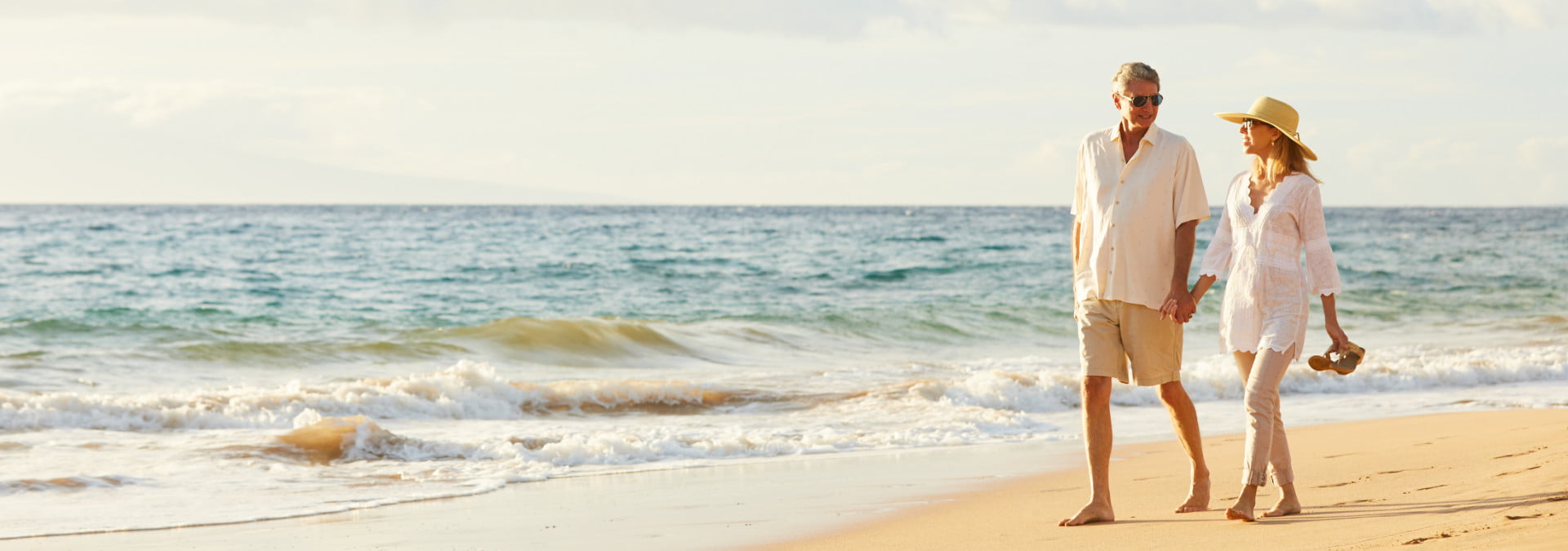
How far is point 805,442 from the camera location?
25.7 feet

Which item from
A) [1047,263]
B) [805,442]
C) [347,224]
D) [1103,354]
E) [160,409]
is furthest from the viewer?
[347,224]

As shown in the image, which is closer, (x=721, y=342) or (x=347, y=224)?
(x=721, y=342)

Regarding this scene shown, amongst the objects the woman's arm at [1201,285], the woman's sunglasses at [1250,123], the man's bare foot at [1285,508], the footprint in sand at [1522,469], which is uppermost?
the woman's sunglasses at [1250,123]

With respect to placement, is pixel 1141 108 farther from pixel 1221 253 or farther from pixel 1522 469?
pixel 1522 469

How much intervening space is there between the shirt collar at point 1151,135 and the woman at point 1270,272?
0.24 metres

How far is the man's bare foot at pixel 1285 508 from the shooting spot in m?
4.25

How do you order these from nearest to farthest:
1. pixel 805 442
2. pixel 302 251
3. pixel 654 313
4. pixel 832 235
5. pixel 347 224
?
1. pixel 805 442
2. pixel 654 313
3. pixel 302 251
4. pixel 832 235
5. pixel 347 224

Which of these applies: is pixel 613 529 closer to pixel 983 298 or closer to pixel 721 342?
pixel 721 342

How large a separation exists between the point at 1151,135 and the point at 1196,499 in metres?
1.40

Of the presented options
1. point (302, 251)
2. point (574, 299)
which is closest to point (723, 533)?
point (574, 299)

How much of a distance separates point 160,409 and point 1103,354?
22.2 ft

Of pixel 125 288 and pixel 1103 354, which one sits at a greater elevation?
pixel 1103 354

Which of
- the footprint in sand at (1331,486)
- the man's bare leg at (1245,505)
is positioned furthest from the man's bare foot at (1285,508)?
the footprint in sand at (1331,486)

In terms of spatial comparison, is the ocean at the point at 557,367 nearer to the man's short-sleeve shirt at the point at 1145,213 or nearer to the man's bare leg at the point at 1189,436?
the man's bare leg at the point at 1189,436
